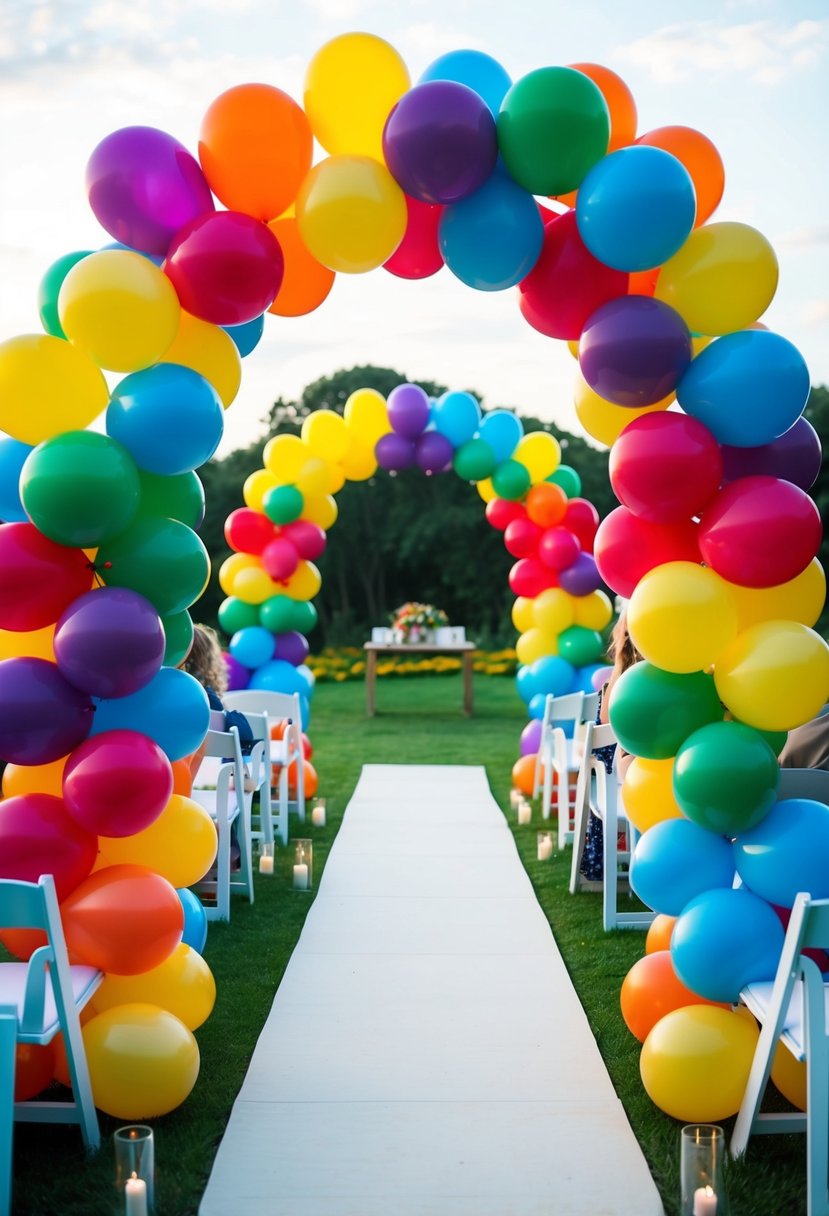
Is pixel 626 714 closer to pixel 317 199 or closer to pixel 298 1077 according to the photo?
pixel 298 1077

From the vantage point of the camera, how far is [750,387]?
331 centimetres

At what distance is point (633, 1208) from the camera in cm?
290

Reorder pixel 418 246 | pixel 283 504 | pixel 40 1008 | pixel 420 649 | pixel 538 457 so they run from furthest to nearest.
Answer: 1. pixel 420 649
2. pixel 538 457
3. pixel 283 504
4. pixel 418 246
5. pixel 40 1008

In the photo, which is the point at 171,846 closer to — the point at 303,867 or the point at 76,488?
the point at 76,488

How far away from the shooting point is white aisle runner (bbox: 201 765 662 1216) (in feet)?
9.78

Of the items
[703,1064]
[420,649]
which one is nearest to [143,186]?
[703,1064]

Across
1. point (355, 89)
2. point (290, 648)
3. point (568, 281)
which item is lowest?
point (290, 648)

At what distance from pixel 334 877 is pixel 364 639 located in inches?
593

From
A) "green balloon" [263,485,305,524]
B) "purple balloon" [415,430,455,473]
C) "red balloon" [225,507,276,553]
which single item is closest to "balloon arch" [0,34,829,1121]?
"green balloon" [263,485,305,524]

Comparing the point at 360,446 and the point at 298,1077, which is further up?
the point at 360,446

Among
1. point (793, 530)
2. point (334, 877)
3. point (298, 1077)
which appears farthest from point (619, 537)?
point (334, 877)

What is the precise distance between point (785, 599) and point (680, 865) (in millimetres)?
922

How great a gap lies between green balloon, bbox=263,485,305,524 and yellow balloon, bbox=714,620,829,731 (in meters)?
6.05

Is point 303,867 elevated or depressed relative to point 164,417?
depressed
